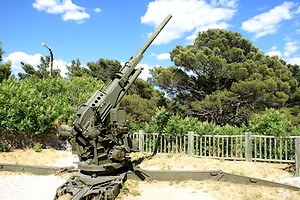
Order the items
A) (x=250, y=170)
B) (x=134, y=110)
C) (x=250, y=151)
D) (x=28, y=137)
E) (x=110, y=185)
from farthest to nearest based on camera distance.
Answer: (x=134, y=110), (x=28, y=137), (x=250, y=151), (x=250, y=170), (x=110, y=185)

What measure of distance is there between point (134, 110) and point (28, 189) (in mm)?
11494

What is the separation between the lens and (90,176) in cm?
695

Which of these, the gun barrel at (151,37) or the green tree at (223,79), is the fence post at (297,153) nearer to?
the gun barrel at (151,37)

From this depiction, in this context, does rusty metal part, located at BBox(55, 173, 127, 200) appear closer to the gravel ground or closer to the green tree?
the gravel ground

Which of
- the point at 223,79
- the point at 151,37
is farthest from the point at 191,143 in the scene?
the point at 223,79

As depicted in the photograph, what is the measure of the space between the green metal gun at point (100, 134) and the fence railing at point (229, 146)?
176 inches

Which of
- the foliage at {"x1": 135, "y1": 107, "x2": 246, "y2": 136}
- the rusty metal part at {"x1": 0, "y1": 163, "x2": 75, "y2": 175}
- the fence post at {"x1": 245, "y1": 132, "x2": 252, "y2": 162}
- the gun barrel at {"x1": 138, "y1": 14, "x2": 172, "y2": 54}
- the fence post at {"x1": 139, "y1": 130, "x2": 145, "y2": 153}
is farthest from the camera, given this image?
the fence post at {"x1": 139, "y1": 130, "x2": 145, "y2": 153}

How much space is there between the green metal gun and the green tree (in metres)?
10.1

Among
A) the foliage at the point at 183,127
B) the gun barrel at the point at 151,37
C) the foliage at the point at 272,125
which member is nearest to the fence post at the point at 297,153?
the foliage at the point at 272,125

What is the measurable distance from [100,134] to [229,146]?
20.3 feet

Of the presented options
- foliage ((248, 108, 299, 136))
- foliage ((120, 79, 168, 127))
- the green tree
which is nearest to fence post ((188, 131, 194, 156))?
foliage ((248, 108, 299, 136))

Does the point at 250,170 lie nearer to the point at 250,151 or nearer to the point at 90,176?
the point at 250,151

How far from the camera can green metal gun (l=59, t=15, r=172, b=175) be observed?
6711 mm

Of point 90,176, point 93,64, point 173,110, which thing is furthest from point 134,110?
point 93,64
